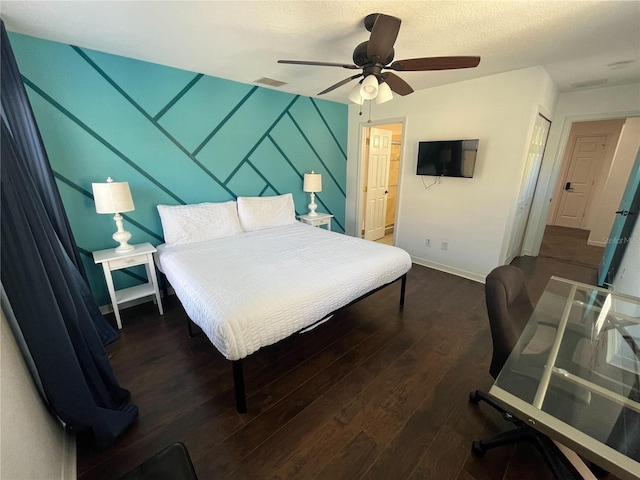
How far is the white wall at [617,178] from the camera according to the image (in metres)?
4.52

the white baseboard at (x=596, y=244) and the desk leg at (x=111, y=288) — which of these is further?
the white baseboard at (x=596, y=244)

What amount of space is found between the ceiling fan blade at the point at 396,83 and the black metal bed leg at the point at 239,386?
219 cm

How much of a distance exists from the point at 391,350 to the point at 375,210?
3.27 m

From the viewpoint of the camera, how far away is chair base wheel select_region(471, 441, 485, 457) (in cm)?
131

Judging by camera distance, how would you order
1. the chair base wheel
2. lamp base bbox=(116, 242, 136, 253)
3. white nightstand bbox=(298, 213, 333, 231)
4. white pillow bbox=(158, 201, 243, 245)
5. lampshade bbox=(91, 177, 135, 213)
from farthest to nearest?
white nightstand bbox=(298, 213, 333, 231), white pillow bbox=(158, 201, 243, 245), lamp base bbox=(116, 242, 136, 253), lampshade bbox=(91, 177, 135, 213), the chair base wheel

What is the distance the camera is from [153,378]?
1.81m

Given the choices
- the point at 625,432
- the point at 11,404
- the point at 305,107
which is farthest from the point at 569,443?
the point at 305,107

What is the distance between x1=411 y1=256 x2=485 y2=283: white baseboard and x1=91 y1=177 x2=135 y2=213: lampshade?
12.3ft

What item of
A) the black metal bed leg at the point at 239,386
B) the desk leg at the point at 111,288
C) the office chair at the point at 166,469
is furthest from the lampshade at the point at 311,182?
the office chair at the point at 166,469

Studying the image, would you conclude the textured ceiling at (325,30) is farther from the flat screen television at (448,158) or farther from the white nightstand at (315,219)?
the white nightstand at (315,219)

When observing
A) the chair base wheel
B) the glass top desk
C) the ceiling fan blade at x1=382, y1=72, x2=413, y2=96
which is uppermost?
the ceiling fan blade at x1=382, y1=72, x2=413, y2=96

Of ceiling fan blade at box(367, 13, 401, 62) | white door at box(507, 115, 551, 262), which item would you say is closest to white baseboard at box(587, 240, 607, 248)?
white door at box(507, 115, 551, 262)

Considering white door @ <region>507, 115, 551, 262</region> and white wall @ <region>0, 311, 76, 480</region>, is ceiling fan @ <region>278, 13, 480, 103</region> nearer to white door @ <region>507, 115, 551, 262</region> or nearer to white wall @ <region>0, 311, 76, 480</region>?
white door @ <region>507, 115, 551, 262</region>

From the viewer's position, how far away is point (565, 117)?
359cm
